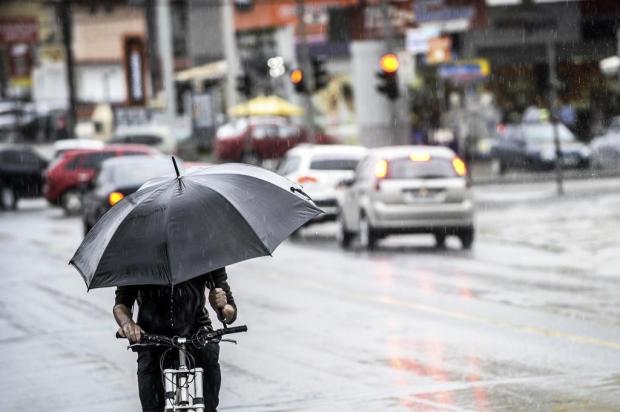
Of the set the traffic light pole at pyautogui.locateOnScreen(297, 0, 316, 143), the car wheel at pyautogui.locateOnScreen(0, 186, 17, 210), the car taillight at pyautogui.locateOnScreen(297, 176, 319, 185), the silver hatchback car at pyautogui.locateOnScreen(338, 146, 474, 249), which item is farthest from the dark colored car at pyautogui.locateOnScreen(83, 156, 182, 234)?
the car wheel at pyautogui.locateOnScreen(0, 186, 17, 210)

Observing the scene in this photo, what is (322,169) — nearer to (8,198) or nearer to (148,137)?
(8,198)

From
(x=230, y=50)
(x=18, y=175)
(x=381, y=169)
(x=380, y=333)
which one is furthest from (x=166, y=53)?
(x=380, y=333)

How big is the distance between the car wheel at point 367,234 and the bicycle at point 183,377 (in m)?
16.6

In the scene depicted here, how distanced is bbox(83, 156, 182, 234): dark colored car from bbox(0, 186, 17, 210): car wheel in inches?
660

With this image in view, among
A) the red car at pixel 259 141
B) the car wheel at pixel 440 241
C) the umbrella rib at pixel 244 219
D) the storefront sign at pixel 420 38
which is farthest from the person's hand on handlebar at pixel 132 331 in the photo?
the red car at pixel 259 141

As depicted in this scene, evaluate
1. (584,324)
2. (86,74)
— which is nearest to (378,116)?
(584,324)

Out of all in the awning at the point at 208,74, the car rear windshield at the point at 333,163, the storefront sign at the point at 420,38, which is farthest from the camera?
the awning at the point at 208,74

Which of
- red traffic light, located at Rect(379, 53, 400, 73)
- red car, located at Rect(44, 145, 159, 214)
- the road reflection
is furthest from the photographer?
red car, located at Rect(44, 145, 159, 214)

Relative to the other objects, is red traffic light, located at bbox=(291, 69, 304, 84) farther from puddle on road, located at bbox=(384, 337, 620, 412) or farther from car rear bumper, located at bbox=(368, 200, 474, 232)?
puddle on road, located at bbox=(384, 337, 620, 412)

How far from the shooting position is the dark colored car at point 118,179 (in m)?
25.2

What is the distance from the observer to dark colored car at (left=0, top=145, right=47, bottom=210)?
4334 cm

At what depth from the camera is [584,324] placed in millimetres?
14281

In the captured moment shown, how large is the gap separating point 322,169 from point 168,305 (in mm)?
20816

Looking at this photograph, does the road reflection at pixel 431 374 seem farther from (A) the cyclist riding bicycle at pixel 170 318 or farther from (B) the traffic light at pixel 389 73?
(B) the traffic light at pixel 389 73
